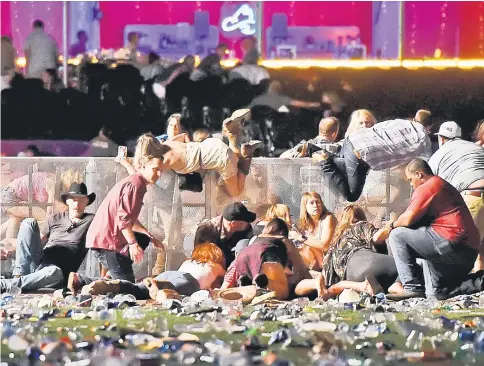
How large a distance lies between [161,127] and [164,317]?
6.87 feet

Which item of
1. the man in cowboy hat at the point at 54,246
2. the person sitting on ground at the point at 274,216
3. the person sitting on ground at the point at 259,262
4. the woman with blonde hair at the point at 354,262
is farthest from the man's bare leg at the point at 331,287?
the man in cowboy hat at the point at 54,246

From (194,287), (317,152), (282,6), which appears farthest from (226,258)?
(282,6)

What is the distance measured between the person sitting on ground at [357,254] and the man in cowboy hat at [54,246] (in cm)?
215

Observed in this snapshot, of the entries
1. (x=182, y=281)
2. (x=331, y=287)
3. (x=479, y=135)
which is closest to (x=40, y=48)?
(x=182, y=281)

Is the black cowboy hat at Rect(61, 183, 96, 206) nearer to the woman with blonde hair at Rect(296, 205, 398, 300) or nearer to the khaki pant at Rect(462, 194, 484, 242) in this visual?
the woman with blonde hair at Rect(296, 205, 398, 300)

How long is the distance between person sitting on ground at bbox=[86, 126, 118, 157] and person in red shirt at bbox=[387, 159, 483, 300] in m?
2.51

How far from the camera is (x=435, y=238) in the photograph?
435 inches

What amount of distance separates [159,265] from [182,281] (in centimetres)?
37

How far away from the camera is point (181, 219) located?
11266 mm

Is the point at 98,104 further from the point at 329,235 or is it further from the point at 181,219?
the point at 329,235

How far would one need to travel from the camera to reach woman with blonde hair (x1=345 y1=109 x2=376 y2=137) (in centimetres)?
1119

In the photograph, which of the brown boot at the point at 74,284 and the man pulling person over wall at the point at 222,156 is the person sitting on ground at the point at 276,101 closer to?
the man pulling person over wall at the point at 222,156

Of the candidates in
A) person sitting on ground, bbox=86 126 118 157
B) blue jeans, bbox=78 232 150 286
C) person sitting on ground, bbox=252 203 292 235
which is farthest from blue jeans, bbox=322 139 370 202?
person sitting on ground, bbox=86 126 118 157

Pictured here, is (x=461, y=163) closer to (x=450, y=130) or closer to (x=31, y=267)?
(x=450, y=130)
